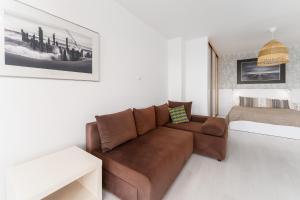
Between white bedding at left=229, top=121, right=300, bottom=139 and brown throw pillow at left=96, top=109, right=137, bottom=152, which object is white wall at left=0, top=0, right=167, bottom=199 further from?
white bedding at left=229, top=121, right=300, bottom=139

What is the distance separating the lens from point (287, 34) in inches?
134

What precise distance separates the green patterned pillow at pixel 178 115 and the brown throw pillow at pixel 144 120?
541mm

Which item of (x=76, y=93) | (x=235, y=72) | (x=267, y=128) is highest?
(x=235, y=72)

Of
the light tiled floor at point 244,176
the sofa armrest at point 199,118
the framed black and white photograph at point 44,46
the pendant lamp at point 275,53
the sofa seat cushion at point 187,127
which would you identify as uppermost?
the pendant lamp at point 275,53

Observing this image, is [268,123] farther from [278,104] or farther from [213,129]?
[213,129]

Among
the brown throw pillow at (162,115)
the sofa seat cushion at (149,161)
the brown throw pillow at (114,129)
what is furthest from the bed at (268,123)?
the brown throw pillow at (114,129)

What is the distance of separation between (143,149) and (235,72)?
520 cm

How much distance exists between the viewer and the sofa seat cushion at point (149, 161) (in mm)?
1200

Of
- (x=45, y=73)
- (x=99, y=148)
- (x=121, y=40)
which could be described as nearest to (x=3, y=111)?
(x=45, y=73)

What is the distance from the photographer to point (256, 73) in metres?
4.93

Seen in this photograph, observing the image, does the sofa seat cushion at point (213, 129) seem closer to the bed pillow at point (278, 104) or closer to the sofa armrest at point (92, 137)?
the sofa armrest at point (92, 137)

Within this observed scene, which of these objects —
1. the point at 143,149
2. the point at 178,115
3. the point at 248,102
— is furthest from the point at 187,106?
the point at 248,102

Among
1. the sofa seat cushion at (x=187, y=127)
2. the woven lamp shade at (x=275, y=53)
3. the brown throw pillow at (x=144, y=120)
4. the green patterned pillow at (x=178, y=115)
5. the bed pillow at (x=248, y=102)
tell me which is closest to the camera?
the brown throw pillow at (x=144, y=120)

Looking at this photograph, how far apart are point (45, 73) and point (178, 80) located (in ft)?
9.22
